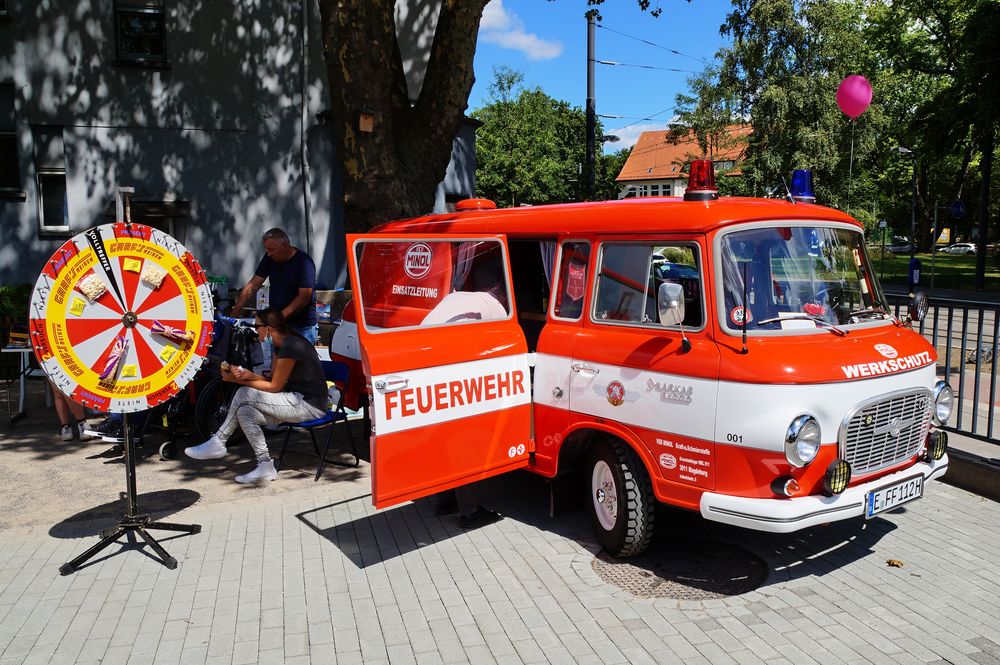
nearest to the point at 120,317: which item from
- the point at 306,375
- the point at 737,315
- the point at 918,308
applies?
the point at 306,375

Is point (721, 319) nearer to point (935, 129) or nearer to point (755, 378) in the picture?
point (755, 378)

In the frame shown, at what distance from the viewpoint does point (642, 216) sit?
504 cm

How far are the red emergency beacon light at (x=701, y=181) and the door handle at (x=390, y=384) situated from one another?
218 cm

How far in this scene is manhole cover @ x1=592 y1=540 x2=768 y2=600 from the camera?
475 centimetres

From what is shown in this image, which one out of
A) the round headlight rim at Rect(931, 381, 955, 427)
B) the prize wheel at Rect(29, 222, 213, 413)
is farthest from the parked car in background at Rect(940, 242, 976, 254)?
the prize wheel at Rect(29, 222, 213, 413)

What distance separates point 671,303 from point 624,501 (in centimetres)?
134

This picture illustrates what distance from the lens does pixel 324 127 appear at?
1525 cm

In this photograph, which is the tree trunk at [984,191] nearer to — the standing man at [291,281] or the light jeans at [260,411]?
the standing man at [291,281]

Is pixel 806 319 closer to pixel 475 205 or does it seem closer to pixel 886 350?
pixel 886 350

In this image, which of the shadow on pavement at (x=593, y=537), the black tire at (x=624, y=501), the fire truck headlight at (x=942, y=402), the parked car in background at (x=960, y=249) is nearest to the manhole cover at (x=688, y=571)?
the shadow on pavement at (x=593, y=537)

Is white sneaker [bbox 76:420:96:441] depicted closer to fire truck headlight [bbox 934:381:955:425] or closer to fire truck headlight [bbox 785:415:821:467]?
fire truck headlight [bbox 785:415:821:467]

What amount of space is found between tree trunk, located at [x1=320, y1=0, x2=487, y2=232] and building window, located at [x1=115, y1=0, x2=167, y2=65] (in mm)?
7944

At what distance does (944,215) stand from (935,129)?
122ft

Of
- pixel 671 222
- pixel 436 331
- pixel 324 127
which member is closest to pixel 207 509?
pixel 436 331
